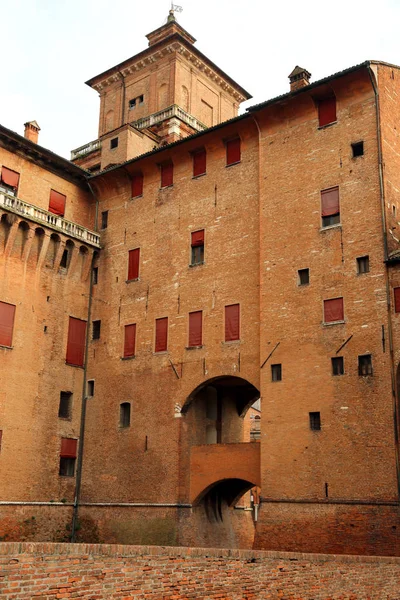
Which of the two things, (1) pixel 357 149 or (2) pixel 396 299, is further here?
(1) pixel 357 149

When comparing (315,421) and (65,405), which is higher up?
(65,405)

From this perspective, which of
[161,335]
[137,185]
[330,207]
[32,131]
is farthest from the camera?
[32,131]

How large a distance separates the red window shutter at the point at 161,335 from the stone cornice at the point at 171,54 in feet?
67.0

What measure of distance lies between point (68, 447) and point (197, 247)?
10862 millimetres

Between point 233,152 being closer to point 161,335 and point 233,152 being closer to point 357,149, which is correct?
point 357,149

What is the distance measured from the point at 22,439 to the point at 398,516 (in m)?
15.7

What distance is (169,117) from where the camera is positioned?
39594mm

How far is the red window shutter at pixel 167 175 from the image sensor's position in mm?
31734

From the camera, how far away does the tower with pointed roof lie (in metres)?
40.3

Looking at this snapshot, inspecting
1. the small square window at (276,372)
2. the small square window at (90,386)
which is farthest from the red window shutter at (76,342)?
the small square window at (276,372)

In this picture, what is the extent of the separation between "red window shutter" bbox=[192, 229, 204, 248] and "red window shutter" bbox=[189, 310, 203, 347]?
3.22 metres

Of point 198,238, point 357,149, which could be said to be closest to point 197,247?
point 198,238

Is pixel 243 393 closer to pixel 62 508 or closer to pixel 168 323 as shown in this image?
pixel 168 323

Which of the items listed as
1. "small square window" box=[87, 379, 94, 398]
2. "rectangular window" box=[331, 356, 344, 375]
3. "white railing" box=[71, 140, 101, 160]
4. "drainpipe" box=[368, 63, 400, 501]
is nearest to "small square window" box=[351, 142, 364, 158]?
"drainpipe" box=[368, 63, 400, 501]
